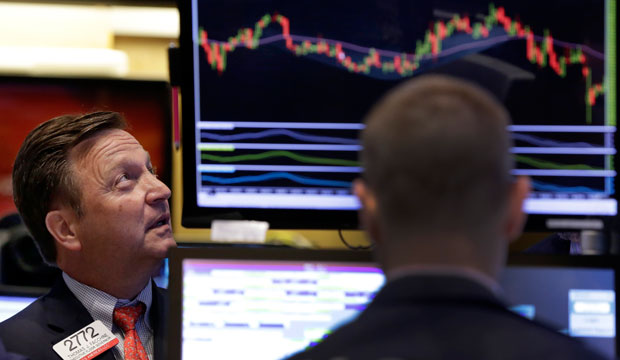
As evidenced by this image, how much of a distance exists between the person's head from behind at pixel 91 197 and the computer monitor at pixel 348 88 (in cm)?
33

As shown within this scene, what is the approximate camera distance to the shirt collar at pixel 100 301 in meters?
1.97

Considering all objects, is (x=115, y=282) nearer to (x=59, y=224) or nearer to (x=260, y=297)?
(x=59, y=224)

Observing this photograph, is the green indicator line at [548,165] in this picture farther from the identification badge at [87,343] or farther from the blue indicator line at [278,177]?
the identification badge at [87,343]

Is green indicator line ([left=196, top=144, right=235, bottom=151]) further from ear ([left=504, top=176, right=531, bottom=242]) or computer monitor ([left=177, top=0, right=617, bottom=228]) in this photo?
ear ([left=504, top=176, right=531, bottom=242])

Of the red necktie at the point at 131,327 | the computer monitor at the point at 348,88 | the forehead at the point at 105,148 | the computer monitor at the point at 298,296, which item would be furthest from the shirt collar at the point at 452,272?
the forehead at the point at 105,148

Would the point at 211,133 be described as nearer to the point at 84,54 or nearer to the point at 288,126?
the point at 288,126

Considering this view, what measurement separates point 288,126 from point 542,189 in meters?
0.51


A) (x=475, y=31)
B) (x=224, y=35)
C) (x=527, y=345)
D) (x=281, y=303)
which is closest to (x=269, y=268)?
(x=281, y=303)

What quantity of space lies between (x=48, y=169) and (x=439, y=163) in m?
1.32

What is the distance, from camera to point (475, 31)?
1606 millimetres

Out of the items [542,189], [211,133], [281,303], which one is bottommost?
[281,303]

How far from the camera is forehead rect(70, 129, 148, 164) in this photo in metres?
2.02

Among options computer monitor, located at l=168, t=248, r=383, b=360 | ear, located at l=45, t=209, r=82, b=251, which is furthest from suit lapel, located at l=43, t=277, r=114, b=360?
computer monitor, located at l=168, t=248, r=383, b=360

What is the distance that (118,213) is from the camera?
1.97 meters
